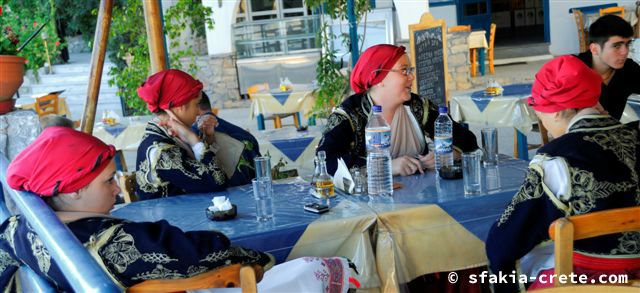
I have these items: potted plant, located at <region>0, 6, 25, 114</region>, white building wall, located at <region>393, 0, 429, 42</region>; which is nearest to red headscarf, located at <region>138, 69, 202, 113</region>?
potted plant, located at <region>0, 6, 25, 114</region>

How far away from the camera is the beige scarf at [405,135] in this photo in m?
3.61

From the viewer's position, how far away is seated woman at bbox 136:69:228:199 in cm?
330

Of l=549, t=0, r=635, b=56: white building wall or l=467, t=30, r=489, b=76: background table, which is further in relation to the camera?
l=549, t=0, r=635, b=56: white building wall

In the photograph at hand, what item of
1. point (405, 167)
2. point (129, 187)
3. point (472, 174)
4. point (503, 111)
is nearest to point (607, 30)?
point (405, 167)

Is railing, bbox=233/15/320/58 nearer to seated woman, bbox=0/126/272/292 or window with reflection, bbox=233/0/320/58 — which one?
window with reflection, bbox=233/0/320/58

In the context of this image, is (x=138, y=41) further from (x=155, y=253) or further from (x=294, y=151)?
(x=155, y=253)

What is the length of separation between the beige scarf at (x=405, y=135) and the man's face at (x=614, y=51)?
1.30 metres

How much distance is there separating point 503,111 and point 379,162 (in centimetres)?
346

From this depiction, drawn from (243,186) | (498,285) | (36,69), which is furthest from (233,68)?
(498,285)

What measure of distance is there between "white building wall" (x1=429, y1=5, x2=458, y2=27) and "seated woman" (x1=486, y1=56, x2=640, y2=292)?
13.5 meters

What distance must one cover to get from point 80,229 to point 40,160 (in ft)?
0.73

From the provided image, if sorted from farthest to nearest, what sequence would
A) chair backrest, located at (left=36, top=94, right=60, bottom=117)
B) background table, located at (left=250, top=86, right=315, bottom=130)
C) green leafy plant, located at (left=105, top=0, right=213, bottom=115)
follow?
chair backrest, located at (left=36, top=94, right=60, bottom=117) < background table, located at (left=250, top=86, right=315, bottom=130) < green leafy plant, located at (left=105, top=0, right=213, bottom=115)

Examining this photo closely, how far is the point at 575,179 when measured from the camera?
7.52ft

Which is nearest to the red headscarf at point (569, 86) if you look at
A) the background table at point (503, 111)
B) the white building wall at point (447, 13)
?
the background table at point (503, 111)
